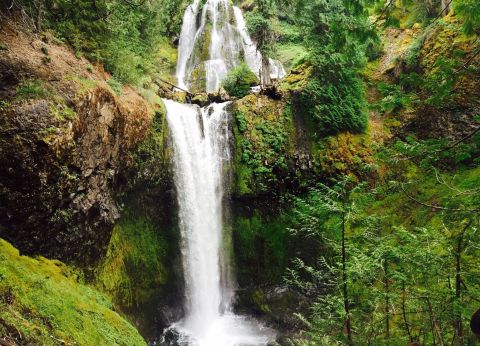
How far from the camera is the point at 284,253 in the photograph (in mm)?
13758

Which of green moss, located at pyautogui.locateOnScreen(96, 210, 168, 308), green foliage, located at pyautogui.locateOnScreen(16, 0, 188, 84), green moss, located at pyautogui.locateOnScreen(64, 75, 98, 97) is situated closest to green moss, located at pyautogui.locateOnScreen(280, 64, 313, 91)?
green foliage, located at pyautogui.locateOnScreen(16, 0, 188, 84)

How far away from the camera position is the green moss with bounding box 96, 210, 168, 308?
10359 mm

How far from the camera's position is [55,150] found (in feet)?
24.3

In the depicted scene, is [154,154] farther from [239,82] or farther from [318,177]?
[239,82]

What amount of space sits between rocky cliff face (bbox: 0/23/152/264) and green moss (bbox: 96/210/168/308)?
0.94 m

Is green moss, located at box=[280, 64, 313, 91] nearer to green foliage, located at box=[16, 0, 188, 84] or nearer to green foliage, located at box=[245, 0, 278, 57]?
green foliage, located at box=[245, 0, 278, 57]

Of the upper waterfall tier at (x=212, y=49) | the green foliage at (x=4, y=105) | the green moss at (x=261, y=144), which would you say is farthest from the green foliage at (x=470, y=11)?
the upper waterfall tier at (x=212, y=49)

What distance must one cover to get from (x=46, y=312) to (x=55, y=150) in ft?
12.5

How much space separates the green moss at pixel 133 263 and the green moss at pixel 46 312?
2.81m

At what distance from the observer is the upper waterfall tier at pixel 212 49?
23270 mm

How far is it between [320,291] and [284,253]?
2.08 meters

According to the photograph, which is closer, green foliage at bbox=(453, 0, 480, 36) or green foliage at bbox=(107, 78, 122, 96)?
green foliage at bbox=(453, 0, 480, 36)

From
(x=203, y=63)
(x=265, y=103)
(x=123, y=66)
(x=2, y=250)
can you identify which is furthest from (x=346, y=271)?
(x=203, y=63)

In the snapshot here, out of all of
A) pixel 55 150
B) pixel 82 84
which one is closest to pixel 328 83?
Result: pixel 82 84
